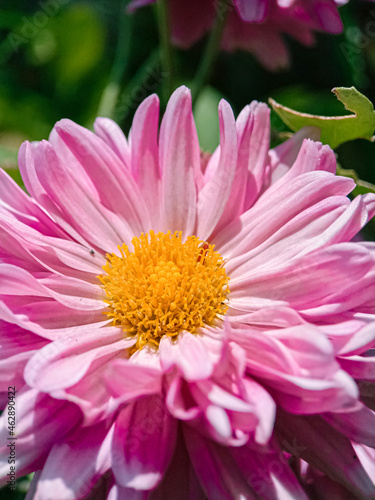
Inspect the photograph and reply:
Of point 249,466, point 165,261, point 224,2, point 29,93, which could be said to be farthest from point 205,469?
point 29,93

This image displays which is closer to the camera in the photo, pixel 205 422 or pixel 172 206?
pixel 205 422

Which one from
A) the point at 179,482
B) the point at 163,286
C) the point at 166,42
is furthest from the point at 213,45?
the point at 179,482

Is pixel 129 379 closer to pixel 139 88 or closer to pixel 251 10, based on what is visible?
pixel 251 10

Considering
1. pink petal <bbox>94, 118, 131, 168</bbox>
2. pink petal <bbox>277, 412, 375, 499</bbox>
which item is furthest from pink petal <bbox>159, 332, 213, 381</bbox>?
pink petal <bbox>94, 118, 131, 168</bbox>

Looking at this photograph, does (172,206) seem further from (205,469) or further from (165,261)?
(205,469)

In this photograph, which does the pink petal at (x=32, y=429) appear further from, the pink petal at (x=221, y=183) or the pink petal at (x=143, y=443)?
the pink petal at (x=221, y=183)

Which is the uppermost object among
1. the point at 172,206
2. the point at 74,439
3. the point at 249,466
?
the point at 172,206
